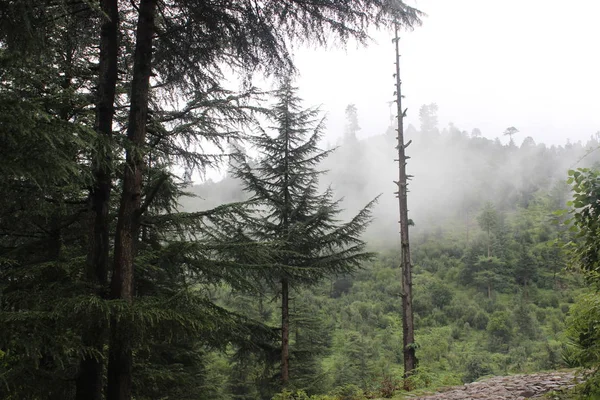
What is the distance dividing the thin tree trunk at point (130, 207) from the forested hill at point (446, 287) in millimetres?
1406

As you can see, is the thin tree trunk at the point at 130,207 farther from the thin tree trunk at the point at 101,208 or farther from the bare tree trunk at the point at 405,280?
the bare tree trunk at the point at 405,280

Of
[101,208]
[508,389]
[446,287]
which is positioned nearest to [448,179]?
[446,287]

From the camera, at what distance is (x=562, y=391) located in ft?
13.8

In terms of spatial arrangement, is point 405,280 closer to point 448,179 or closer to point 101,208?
point 101,208

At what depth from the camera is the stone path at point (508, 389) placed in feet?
15.1

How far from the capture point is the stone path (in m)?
4.60

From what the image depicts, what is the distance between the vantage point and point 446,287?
33.0 meters

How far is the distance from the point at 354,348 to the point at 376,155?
196 ft

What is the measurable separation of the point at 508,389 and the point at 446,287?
30.3 meters

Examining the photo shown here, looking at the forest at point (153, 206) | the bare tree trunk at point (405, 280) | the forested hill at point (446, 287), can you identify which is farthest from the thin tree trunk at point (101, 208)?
the bare tree trunk at point (405, 280)

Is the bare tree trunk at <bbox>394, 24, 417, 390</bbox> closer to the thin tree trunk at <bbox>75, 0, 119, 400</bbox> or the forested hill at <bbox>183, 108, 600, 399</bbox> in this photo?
the forested hill at <bbox>183, 108, 600, 399</bbox>

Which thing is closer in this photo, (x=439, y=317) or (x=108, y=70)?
(x=108, y=70)

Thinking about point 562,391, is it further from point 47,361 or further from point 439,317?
point 439,317

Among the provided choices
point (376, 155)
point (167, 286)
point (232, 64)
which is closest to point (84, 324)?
point (232, 64)
